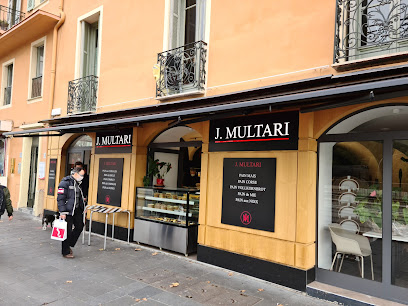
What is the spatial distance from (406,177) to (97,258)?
587 centimetres

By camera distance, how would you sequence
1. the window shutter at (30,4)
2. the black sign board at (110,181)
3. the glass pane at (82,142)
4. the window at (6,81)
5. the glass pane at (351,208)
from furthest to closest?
the window at (6,81) < the window shutter at (30,4) < the glass pane at (82,142) < the black sign board at (110,181) < the glass pane at (351,208)

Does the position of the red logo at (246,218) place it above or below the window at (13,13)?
below

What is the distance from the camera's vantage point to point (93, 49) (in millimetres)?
10844

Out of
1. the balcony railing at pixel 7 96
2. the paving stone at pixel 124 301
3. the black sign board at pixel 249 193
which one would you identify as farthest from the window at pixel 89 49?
the paving stone at pixel 124 301

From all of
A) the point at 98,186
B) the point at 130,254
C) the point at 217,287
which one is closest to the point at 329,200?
the point at 217,287

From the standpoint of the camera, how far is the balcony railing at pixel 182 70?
7082mm

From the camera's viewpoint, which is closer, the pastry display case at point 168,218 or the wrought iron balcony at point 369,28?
the wrought iron balcony at point 369,28

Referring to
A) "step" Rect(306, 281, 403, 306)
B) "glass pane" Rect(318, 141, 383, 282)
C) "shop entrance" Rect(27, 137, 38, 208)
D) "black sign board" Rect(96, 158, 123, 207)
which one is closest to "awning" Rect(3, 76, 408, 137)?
"glass pane" Rect(318, 141, 383, 282)

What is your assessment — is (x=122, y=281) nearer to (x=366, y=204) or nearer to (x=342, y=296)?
(x=342, y=296)

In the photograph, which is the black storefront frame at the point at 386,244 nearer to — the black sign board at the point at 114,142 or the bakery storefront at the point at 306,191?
the bakery storefront at the point at 306,191

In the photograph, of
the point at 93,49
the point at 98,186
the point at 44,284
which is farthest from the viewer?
the point at 93,49

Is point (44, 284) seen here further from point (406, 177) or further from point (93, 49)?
point (93, 49)

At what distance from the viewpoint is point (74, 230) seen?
7.08 meters

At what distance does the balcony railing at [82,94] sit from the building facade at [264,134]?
0.26ft
